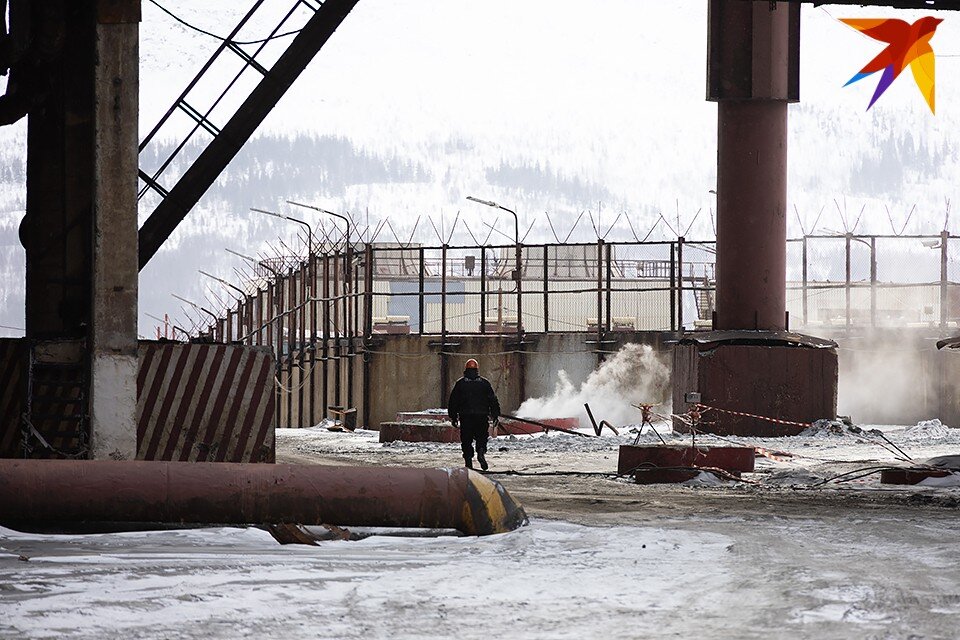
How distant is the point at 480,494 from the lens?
10492 millimetres

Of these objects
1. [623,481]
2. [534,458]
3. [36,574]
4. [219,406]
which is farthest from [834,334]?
[36,574]

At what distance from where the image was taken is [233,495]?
1017 cm

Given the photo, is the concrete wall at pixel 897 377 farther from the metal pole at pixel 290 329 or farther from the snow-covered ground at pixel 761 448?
the metal pole at pixel 290 329

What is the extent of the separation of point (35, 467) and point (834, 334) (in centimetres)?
3490

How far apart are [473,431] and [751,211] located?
907 centimetres

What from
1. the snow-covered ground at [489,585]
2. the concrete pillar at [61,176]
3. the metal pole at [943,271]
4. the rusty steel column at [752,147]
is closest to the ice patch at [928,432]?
the rusty steel column at [752,147]

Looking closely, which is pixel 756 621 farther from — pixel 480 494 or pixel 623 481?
pixel 623 481

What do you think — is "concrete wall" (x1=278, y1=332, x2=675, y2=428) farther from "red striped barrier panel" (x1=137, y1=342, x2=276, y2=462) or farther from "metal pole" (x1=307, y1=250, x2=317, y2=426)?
"red striped barrier panel" (x1=137, y1=342, x2=276, y2=462)

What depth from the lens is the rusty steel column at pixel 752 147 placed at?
2664cm

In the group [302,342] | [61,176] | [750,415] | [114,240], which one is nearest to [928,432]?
[750,415]

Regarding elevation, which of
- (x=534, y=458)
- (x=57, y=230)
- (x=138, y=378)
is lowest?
(x=534, y=458)

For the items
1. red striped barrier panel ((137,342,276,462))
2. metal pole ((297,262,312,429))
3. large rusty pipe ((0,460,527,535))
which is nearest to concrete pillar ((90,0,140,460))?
red striped barrier panel ((137,342,276,462))

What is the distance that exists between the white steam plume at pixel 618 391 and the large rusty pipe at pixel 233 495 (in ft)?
91.6

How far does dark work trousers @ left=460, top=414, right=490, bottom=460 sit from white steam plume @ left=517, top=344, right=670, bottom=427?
17.8m
